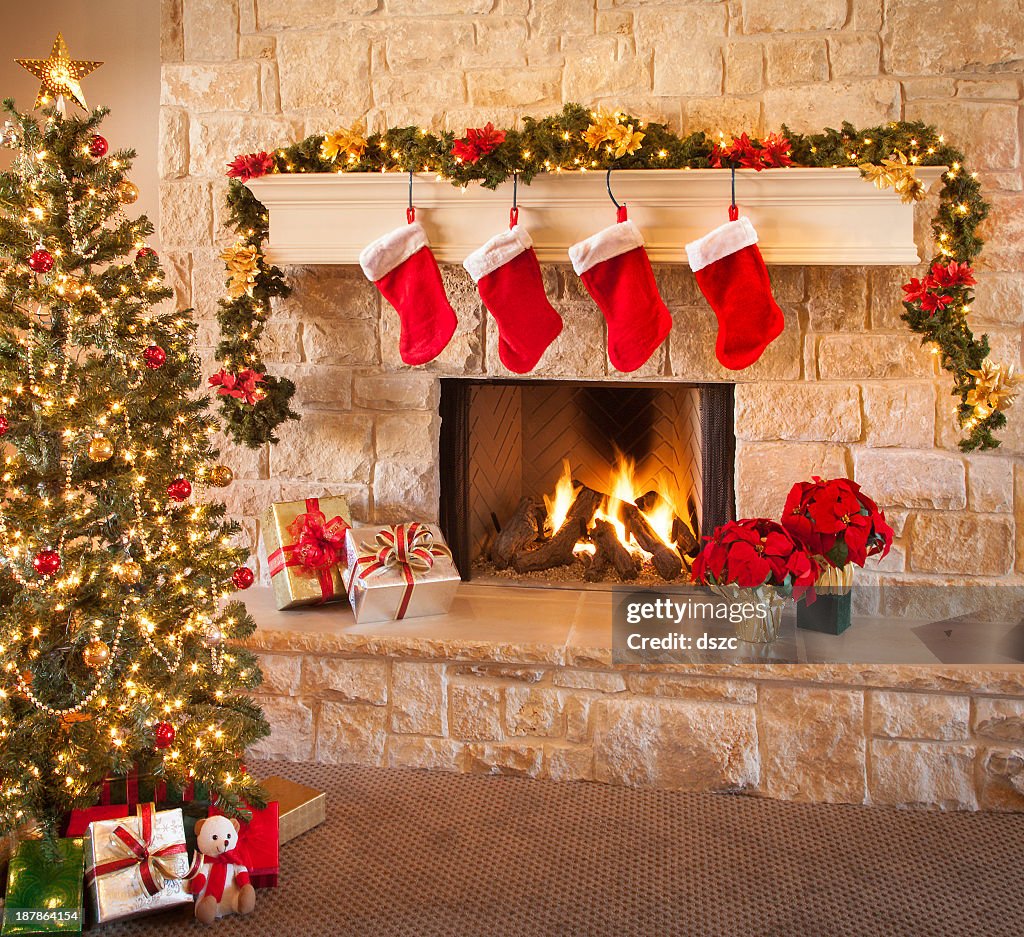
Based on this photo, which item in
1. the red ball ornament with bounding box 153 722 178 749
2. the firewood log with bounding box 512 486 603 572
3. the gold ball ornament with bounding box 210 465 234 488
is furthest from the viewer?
the firewood log with bounding box 512 486 603 572

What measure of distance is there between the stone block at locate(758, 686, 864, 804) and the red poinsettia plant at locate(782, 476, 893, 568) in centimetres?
31

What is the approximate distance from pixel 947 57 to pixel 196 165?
1971 millimetres

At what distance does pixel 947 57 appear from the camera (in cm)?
246

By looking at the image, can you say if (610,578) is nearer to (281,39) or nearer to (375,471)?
(375,471)

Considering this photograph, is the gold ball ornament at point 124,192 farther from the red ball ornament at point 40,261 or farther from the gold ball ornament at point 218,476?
the gold ball ornament at point 218,476

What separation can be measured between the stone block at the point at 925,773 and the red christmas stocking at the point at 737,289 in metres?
0.94

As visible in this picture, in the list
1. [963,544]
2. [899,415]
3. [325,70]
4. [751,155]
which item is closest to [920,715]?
[963,544]

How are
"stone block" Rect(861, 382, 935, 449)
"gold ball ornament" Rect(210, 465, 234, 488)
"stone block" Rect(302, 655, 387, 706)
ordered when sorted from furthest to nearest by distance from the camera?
1. "stone block" Rect(861, 382, 935, 449)
2. "stone block" Rect(302, 655, 387, 706)
3. "gold ball ornament" Rect(210, 465, 234, 488)

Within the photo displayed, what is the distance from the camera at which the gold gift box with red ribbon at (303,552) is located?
8.64 feet

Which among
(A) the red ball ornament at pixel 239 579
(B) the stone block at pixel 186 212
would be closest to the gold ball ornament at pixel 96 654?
(A) the red ball ornament at pixel 239 579

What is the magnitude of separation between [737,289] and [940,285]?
1.57ft

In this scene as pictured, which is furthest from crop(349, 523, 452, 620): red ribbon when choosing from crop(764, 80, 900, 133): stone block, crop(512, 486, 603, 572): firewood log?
crop(764, 80, 900, 133): stone block

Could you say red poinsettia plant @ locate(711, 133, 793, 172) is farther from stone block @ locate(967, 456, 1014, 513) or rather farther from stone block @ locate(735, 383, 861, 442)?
stone block @ locate(967, 456, 1014, 513)

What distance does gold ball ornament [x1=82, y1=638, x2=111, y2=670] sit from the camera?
6.00ft
